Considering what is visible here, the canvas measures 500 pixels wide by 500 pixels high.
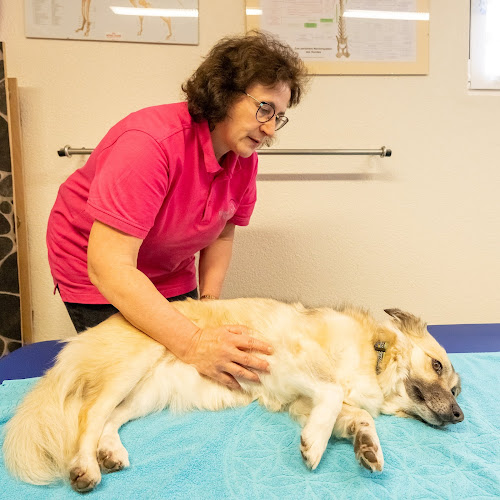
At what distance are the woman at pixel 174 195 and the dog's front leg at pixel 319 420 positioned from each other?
18 centimetres

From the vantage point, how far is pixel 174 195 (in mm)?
1312

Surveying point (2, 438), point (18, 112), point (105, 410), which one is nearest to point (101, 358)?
point (105, 410)

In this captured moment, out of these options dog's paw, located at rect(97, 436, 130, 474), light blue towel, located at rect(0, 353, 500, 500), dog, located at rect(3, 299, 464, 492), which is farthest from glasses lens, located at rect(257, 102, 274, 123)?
dog's paw, located at rect(97, 436, 130, 474)

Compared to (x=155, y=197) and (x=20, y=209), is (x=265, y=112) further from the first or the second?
(x=20, y=209)

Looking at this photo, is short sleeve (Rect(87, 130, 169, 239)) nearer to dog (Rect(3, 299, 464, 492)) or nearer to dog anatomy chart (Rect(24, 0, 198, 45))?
dog (Rect(3, 299, 464, 492))

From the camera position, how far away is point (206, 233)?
1490 mm

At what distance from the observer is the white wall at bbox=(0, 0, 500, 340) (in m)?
2.10

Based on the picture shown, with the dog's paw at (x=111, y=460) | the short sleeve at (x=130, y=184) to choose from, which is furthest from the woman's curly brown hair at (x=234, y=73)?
the dog's paw at (x=111, y=460)

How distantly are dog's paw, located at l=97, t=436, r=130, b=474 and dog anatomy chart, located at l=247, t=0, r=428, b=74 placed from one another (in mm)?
1977

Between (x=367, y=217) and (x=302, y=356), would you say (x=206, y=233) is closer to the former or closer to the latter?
(x=302, y=356)

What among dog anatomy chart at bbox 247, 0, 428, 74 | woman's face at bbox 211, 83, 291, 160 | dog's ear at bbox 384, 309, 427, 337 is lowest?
dog's ear at bbox 384, 309, 427, 337

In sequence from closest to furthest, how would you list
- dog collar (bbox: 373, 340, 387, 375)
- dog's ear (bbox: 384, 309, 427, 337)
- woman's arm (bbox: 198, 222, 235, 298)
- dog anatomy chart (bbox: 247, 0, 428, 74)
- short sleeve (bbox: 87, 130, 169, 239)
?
short sleeve (bbox: 87, 130, 169, 239)
dog collar (bbox: 373, 340, 387, 375)
dog's ear (bbox: 384, 309, 427, 337)
woman's arm (bbox: 198, 222, 235, 298)
dog anatomy chart (bbox: 247, 0, 428, 74)

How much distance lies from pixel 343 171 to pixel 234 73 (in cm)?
118

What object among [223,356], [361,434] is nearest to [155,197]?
[223,356]
